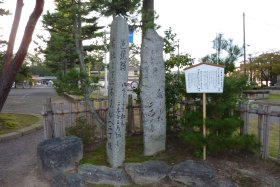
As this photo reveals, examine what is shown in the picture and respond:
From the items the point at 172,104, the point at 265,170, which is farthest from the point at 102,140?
the point at 265,170

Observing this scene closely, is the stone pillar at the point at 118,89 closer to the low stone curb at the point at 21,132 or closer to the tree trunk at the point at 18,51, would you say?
the tree trunk at the point at 18,51

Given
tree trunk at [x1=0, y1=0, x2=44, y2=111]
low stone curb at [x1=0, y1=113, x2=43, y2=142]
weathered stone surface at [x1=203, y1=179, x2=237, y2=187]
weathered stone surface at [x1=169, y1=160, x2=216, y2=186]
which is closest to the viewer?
weathered stone surface at [x1=203, y1=179, x2=237, y2=187]

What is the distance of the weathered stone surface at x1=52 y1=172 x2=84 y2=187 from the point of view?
15.4ft

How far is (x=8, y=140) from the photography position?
26.9 feet

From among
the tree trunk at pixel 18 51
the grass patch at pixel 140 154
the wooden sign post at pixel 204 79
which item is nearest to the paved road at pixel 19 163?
the grass patch at pixel 140 154

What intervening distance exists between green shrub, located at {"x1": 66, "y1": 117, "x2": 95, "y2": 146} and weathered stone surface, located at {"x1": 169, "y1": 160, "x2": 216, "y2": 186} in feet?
7.08

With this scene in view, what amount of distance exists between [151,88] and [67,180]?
214 centimetres

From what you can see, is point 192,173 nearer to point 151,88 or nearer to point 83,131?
point 151,88

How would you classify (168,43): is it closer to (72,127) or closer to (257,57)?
(72,127)

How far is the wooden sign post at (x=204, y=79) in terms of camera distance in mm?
4953

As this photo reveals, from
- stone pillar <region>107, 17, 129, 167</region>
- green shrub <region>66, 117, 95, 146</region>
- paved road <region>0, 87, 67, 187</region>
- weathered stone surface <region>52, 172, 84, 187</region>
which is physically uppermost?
stone pillar <region>107, 17, 129, 167</region>

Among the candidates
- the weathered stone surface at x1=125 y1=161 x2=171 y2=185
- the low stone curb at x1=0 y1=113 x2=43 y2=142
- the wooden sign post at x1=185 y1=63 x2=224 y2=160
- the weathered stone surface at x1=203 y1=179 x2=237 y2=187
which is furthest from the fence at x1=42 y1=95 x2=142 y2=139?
the weathered stone surface at x1=203 y1=179 x2=237 y2=187

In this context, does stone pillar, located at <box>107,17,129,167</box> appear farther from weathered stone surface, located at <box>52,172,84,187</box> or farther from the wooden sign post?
the wooden sign post

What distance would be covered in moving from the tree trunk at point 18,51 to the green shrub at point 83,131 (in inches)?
88.3
